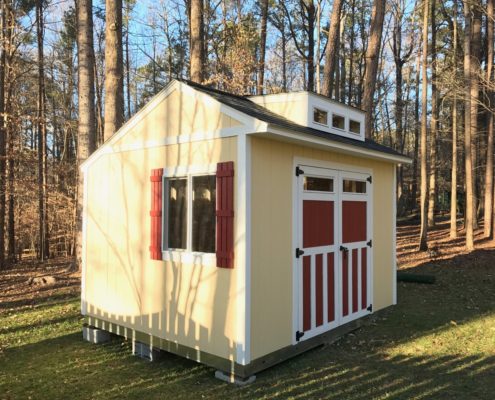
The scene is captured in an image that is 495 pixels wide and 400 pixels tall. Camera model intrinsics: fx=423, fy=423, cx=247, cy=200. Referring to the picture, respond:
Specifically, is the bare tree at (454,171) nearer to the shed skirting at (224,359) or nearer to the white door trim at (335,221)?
the white door trim at (335,221)

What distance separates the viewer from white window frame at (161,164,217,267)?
472 cm

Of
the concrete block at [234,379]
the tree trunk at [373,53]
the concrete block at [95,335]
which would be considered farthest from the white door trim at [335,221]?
the tree trunk at [373,53]

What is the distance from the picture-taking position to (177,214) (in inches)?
201

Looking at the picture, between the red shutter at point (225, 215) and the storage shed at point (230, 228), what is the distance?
0.01 meters

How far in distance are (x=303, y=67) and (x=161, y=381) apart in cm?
2089

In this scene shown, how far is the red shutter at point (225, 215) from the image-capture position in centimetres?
447

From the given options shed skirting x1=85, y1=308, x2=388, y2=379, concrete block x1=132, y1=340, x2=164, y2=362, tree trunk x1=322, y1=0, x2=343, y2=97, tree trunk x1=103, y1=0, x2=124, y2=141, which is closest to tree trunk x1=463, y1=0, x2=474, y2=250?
tree trunk x1=322, y1=0, x2=343, y2=97

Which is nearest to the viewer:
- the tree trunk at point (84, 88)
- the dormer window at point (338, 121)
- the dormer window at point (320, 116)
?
the dormer window at point (320, 116)

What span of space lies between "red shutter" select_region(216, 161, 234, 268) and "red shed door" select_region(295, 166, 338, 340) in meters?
1.00

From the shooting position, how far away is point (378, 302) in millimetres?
6910

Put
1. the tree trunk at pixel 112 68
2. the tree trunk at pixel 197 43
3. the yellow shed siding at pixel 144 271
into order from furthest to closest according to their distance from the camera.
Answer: the tree trunk at pixel 197 43 → the tree trunk at pixel 112 68 → the yellow shed siding at pixel 144 271

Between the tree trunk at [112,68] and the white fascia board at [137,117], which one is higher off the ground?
the tree trunk at [112,68]

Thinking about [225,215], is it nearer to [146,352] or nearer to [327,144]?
[327,144]

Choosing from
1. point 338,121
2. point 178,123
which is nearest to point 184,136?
A: point 178,123
